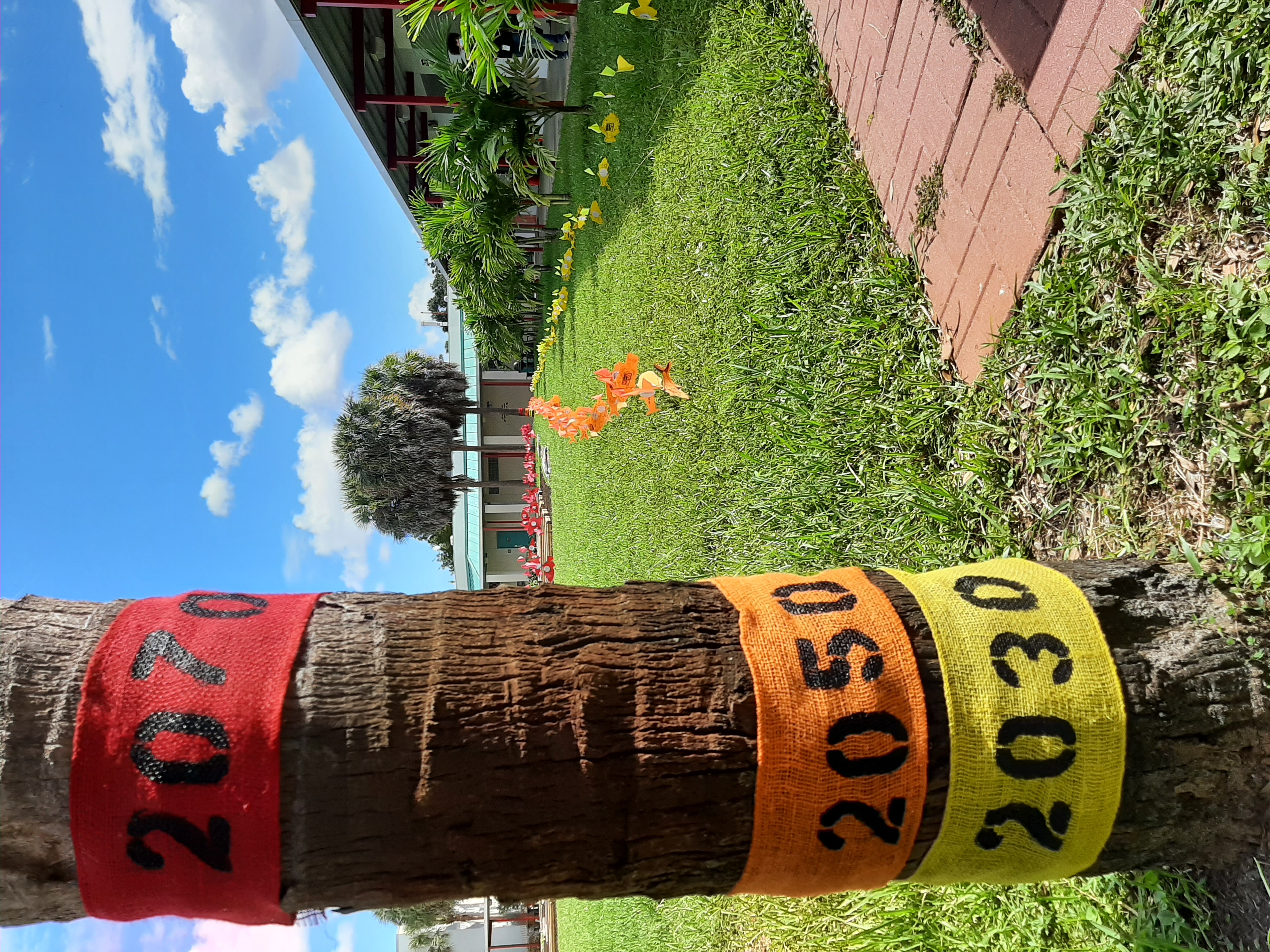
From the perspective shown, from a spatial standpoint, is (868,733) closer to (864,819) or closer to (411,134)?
(864,819)

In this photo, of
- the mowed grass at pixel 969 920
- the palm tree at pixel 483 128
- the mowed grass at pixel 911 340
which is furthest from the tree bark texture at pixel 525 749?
the palm tree at pixel 483 128

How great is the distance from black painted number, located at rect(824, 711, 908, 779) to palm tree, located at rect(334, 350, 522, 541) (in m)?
16.2

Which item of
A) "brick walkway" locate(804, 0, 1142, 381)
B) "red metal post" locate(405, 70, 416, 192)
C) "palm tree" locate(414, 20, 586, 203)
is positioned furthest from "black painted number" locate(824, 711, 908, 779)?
"red metal post" locate(405, 70, 416, 192)

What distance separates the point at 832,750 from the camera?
1.65 metres

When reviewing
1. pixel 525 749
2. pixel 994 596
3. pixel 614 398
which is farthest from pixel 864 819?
pixel 614 398

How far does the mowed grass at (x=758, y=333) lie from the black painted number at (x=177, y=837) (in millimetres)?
2623

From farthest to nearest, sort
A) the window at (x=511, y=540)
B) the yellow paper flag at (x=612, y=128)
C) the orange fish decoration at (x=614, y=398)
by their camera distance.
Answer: the window at (x=511, y=540) < the yellow paper flag at (x=612, y=128) < the orange fish decoration at (x=614, y=398)

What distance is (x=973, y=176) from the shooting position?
332 centimetres

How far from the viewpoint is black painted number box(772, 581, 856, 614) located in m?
1.82

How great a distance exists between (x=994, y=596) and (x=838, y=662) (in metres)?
0.47

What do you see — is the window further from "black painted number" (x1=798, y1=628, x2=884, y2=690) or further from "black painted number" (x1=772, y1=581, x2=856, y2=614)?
"black painted number" (x1=798, y1=628, x2=884, y2=690)

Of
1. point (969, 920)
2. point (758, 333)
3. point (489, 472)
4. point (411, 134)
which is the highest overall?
point (411, 134)

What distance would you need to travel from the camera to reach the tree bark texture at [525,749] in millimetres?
1483

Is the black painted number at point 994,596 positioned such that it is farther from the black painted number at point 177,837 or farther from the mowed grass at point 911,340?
the black painted number at point 177,837
